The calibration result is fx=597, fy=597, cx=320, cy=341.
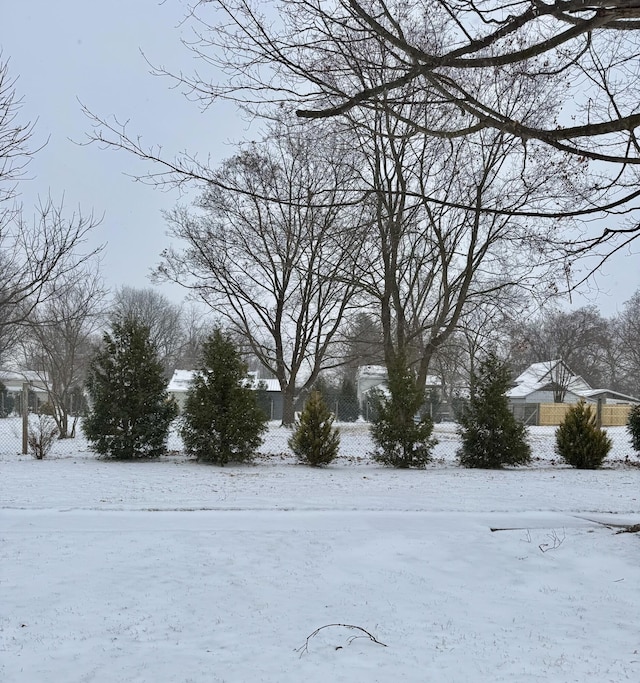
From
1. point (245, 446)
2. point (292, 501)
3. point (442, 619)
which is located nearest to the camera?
point (442, 619)

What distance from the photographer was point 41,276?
9.74 metres

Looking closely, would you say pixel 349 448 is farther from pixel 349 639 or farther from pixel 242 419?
pixel 349 639

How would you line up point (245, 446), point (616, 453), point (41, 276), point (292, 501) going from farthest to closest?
point (616, 453) → point (245, 446) → point (41, 276) → point (292, 501)

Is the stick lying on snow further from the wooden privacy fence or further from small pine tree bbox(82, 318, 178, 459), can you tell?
the wooden privacy fence

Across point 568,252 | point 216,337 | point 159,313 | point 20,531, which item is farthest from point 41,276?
point 159,313

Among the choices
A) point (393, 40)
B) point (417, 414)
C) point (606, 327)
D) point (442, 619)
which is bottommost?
point (442, 619)

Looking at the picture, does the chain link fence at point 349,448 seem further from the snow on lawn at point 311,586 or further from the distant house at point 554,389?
the distant house at point 554,389

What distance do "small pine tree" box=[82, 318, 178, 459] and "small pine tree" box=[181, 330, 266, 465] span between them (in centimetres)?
75

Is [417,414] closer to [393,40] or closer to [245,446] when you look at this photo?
[245,446]

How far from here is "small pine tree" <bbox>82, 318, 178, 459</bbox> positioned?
41.1ft

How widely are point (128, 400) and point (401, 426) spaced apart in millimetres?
5787

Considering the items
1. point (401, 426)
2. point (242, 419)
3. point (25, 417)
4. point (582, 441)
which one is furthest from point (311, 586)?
point (25, 417)

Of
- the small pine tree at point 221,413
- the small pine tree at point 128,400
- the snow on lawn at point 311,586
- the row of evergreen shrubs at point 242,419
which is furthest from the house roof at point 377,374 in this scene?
the snow on lawn at point 311,586

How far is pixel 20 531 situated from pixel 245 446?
6.78m
